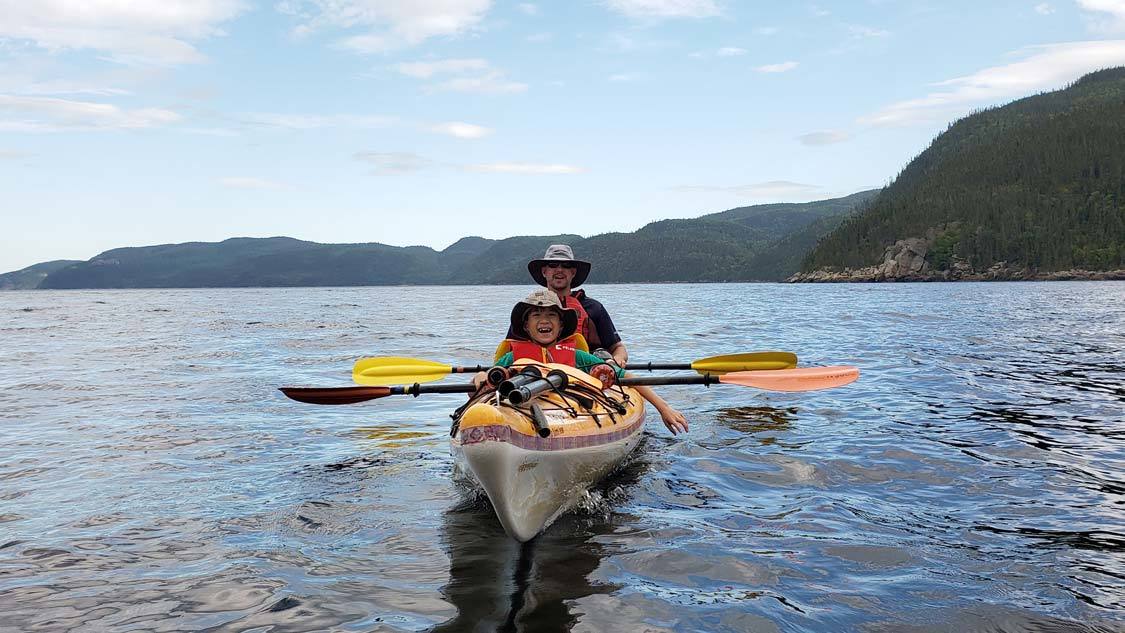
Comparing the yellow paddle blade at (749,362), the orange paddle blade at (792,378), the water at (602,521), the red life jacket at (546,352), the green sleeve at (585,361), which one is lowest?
Result: the water at (602,521)

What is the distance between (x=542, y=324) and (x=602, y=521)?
2.30 m

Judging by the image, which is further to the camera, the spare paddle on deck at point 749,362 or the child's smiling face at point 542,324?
the spare paddle on deck at point 749,362

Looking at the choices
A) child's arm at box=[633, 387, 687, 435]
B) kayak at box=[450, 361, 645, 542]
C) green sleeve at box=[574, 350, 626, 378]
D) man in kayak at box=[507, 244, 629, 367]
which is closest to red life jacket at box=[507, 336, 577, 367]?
green sleeve at box=[574, 350, 626, 378]

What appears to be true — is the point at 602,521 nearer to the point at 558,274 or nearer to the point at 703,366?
the point at 558,274

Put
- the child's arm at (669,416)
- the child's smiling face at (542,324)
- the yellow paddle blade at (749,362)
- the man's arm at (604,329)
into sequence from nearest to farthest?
the child's smiling face at (542,324)
the child's arm at (669,416)
the man's arm at (604,329)
the yellow paddle blade at (749,362)

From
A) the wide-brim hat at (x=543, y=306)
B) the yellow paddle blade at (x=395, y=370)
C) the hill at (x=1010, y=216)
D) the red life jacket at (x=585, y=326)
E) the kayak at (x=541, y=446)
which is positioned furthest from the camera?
the hill at (x=1010, y=216)

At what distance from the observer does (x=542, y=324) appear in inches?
317

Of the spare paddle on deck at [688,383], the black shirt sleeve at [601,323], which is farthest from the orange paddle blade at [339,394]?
the black shirt sleeve at [601,323]

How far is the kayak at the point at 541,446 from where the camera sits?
216 inches

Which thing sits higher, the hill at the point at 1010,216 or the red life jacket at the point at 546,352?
the hill at the point at 1010,216

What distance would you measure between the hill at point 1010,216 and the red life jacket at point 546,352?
14937 centimetres

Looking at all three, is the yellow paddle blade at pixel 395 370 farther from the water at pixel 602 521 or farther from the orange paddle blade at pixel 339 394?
the orange paddle blade at pixel 339 394

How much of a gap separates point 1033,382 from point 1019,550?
34.5ft

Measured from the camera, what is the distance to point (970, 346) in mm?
22516
